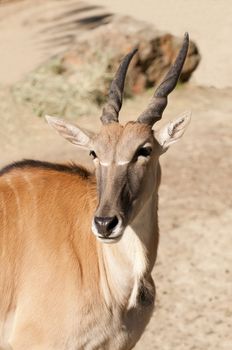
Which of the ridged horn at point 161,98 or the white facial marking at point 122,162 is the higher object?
the ridged horn at point 161,98

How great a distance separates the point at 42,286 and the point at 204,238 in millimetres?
3869

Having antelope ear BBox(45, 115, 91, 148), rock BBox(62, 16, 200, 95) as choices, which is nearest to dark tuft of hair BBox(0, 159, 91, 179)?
antelope ear BBox(45, 115, 91, 148)

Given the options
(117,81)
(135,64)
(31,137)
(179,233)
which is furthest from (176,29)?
(117,81)

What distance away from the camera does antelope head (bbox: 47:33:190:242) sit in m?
5.29

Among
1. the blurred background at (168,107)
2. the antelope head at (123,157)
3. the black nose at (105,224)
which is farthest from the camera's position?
the blurred background at (168,107)

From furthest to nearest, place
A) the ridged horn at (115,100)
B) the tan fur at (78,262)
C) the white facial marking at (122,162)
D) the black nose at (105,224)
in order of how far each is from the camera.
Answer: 1. the ridged horn at (115,100)
2. the tan fur at (78,262)
3. the white facial marking at (122,162)
4. the black nose at (105,224)

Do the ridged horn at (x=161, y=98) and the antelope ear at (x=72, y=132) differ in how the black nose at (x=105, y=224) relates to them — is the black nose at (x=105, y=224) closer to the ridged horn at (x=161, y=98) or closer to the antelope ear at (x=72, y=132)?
the antelope ear at (x=72, y=132)

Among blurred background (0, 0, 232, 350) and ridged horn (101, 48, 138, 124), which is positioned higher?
ridged horn (101, 48, 138, 124)

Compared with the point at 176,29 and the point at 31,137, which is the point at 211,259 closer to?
the point at 31,137

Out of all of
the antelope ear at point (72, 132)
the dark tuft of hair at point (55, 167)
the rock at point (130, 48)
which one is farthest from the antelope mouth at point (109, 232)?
the rock at point (130, 48)

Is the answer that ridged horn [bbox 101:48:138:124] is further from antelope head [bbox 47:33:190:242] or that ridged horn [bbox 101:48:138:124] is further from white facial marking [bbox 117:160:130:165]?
white facial marking [bbox 117:160:130:165]

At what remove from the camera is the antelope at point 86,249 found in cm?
566

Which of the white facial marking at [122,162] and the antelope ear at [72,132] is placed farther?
the antelope ear at [72,132]

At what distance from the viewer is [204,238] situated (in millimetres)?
9531
